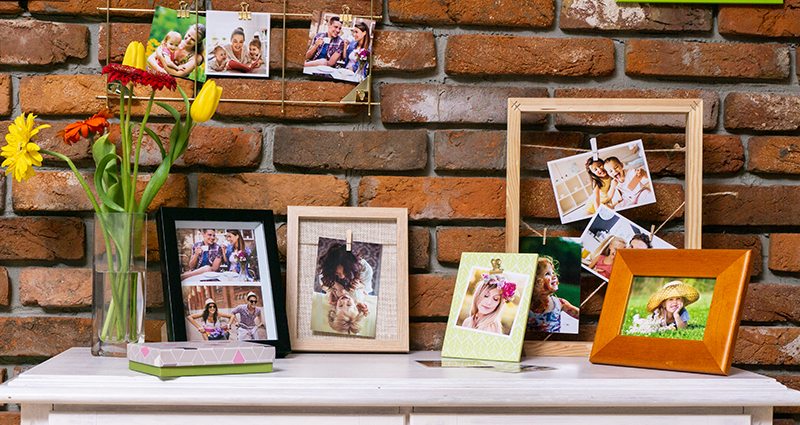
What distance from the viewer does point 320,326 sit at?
1129mm

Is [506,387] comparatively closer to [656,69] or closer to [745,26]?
[656,69]

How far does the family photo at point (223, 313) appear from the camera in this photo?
3.47 ft

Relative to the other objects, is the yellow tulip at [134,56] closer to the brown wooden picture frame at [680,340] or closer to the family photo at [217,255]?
the family photo at [217,255]

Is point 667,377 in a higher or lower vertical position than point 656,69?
lower

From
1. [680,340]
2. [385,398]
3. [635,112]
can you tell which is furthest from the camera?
[635,112]

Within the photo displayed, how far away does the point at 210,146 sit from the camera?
119 cm

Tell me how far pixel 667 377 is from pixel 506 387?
26 cm

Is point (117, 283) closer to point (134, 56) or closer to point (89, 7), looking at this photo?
point (134, 56)

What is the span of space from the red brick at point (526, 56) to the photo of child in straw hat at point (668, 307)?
45cm

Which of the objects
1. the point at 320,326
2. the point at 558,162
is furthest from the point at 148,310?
the point at 558,162

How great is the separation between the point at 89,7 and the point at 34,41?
12cm

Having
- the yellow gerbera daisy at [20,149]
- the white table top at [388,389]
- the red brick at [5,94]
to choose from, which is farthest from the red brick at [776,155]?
the red brick at [5,94]

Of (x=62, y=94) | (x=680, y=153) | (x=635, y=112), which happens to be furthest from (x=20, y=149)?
(x=680, y=153)

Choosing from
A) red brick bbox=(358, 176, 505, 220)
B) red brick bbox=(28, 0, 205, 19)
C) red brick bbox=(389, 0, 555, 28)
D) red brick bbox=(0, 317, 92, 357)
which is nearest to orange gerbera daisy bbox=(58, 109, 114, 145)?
red brick bbox=(28, 0, 205, 19)
